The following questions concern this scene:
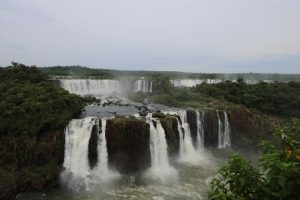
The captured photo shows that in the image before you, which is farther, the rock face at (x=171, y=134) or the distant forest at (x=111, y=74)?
the distant forest at (x=111, y=74)

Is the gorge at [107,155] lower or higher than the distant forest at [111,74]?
lower

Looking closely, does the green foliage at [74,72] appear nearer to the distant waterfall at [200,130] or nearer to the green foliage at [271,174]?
the distant waterfall at [200,130]

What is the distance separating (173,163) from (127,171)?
3337 mm

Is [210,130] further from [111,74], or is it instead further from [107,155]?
[111,74]

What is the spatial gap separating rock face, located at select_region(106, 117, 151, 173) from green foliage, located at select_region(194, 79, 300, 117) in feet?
51.2

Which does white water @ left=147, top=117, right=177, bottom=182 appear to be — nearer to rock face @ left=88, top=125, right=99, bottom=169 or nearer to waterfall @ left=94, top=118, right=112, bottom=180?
waterfall @ left=94, top=118, right=112, bottom=180

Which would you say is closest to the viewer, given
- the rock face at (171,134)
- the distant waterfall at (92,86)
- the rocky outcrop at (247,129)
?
the rock face at (171,134)

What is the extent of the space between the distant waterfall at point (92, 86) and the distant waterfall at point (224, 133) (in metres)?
16.5

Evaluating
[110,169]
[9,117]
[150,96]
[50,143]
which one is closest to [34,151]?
[50,143]

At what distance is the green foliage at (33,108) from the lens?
18594mm

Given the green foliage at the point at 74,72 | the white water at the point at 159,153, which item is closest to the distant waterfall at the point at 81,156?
the white water at the point at 159,153

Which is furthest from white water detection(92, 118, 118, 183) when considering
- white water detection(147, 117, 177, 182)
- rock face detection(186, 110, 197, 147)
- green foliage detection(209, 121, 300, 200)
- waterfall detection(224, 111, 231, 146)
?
green foliage detection(209, 121, 300, 200)

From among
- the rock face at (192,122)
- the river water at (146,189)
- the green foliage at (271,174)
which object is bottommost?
the river water at (146,189)

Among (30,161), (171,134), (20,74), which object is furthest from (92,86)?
(30,161)
